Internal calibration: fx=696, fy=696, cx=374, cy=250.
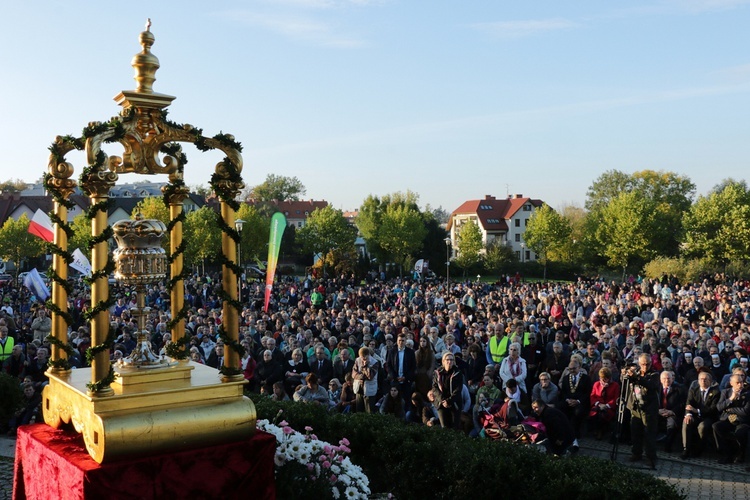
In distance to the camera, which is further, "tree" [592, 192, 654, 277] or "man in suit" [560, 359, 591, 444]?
"tree" [592, 192, 654, 277]

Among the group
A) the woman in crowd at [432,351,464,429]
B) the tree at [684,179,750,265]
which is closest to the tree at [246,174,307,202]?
the tree at [684,179,750,265]

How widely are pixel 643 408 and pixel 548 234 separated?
5121 centimetres

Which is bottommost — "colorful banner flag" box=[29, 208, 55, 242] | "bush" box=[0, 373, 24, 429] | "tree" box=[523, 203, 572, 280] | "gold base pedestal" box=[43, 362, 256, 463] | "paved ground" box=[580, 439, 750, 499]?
"paved ground" box=[580, 439, 750, 499]

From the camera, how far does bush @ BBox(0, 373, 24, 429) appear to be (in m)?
11.7

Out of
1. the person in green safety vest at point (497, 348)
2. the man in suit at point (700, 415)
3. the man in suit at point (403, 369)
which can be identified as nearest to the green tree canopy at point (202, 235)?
the person in green safety vest at point (497, 348)

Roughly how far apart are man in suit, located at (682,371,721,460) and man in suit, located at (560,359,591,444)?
1556 millimetres

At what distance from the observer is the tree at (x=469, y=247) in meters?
62.4

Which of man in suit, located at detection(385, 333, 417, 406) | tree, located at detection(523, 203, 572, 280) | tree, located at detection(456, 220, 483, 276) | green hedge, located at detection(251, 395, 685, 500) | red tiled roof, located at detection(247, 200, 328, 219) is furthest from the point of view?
red tiled roof, located at detection(247, 200, 328, 219)

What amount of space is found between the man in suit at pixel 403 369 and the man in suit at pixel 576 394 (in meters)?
2.57

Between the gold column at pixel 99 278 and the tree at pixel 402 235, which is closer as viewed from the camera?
the gold column at pixel 99 278

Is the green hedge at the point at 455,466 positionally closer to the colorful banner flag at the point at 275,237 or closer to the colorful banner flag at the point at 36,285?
the colorful banner flag at the point at 275,237

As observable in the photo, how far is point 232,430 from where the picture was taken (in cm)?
502

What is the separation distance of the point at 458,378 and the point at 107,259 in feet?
22.3

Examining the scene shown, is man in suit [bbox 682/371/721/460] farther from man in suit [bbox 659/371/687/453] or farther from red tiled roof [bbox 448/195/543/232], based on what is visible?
red tiled roof [bbox 448/195/543/232]
